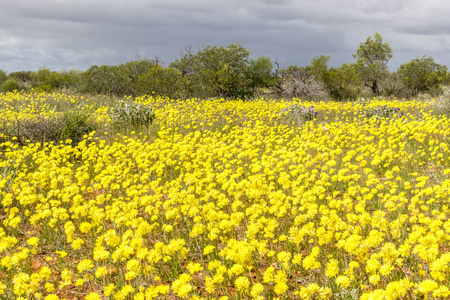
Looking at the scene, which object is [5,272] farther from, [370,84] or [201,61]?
[370,84]

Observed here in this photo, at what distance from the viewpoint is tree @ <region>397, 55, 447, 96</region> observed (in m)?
27.1

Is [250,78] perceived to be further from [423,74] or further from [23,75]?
[23,75]

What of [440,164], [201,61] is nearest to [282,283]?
[440,164]

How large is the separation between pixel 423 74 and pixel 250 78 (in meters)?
15.8

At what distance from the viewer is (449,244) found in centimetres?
366

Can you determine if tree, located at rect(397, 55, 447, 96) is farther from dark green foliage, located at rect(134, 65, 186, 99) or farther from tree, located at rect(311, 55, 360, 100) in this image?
dark green foliage, located at rect(134, 65, 186, 99)

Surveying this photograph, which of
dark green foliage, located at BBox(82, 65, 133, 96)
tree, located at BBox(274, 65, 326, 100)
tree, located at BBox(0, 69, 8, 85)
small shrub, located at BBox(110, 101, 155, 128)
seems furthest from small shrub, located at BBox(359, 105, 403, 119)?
tree, located at BBox(0, 69, 8, 85)

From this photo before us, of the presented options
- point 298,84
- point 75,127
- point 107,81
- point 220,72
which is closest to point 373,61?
point 298,84

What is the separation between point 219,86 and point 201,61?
2187mm

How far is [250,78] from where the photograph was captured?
22125 millimetres

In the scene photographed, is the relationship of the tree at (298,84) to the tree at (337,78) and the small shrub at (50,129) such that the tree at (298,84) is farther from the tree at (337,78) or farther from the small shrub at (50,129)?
the small shrub at (50,129)

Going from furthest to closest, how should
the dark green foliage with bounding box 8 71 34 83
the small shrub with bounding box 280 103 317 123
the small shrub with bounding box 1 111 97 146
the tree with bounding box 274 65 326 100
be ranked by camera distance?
the dark green foliage with bounding box 8 71 34 83
the tree with bounding box 274 65 326 100
the small shrub with bounding box 280 103 317 123
the small shrub with bounding box 1 111 97 146

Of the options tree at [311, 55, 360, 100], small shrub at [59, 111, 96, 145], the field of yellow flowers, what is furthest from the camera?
tree at [311, 55, 360, 100]

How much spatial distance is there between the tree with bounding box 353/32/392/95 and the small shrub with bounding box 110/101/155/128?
891 inches
